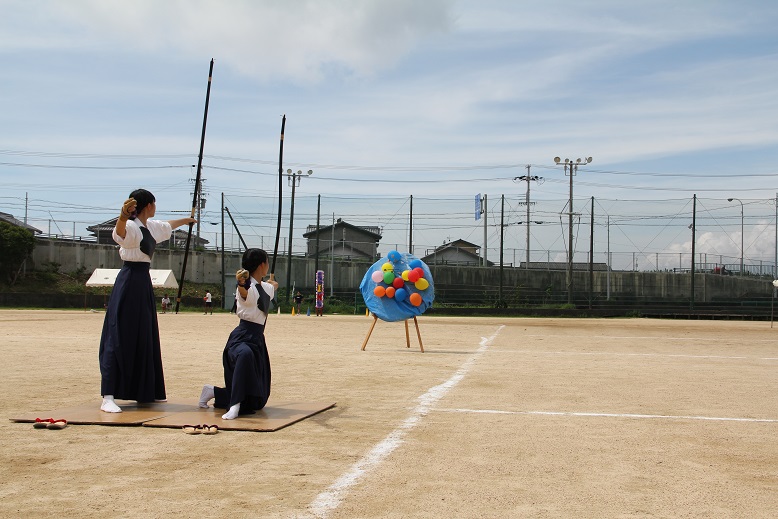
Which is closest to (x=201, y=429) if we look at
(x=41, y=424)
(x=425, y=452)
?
(x=41, y=424)

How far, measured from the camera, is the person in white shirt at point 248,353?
725 centimetres

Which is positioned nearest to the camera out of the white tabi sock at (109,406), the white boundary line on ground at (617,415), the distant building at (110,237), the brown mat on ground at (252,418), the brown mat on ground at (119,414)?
the brown mat on ground at (252,418)

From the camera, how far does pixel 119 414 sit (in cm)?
709

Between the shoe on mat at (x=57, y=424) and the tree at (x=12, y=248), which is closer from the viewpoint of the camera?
the shoe on mat at (x=57, y=424)

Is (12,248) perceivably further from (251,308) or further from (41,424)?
(41,424)

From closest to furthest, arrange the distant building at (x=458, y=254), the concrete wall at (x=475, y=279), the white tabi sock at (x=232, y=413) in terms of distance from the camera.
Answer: the white tabi sock at (x=232, y=413)
the concrete wall at (x=475, y=279)
the distant building at (x=458, y=254)

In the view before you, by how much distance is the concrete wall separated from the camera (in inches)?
2142

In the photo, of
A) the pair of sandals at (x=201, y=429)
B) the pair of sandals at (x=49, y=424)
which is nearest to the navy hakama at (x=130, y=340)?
the pair of sandals at (x=49, y=424)

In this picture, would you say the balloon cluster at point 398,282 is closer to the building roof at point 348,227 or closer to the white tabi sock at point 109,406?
the white tabi sock at point 109,406

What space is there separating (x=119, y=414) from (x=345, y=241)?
181ft

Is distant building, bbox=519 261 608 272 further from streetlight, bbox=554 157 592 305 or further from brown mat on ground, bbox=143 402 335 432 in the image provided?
brown mat on ground, bbox=143 402 335 432

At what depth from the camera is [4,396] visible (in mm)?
8383

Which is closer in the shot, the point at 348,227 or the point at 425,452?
the point at 425,452

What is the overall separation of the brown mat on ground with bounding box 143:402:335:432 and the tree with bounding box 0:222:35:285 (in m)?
47.0
